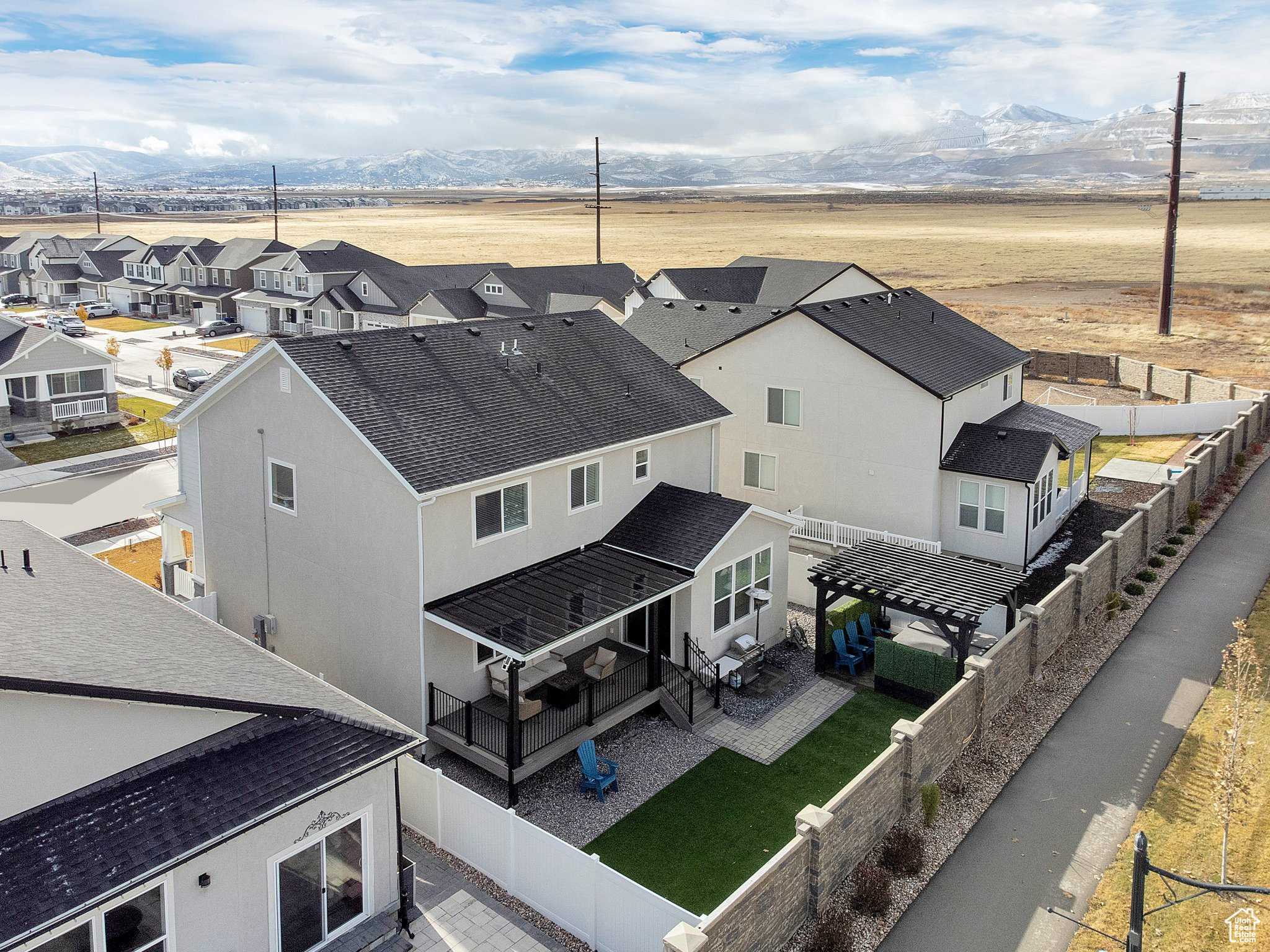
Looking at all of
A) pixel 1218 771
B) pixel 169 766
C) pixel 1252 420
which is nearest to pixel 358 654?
pixel 169 766

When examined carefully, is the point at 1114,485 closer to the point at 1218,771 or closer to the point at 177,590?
the point at 1218,771

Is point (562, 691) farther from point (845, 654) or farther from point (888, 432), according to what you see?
point (888, 432)

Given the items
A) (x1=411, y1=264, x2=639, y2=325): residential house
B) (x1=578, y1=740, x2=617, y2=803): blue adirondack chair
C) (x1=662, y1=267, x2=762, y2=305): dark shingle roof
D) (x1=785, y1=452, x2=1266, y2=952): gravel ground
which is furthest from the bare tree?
(x1=411, y1=264, x2=639, y2=325): residential house

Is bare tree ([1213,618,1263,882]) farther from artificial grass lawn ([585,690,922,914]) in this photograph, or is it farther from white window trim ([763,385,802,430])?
white window trim ([763,385,802,430])

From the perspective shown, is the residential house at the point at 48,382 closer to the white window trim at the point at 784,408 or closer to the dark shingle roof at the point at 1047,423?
the white window trim at the point at 784,408

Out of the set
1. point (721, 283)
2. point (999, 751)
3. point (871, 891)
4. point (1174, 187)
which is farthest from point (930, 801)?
point (1174, 187)

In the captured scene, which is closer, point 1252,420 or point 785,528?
point 785,528
